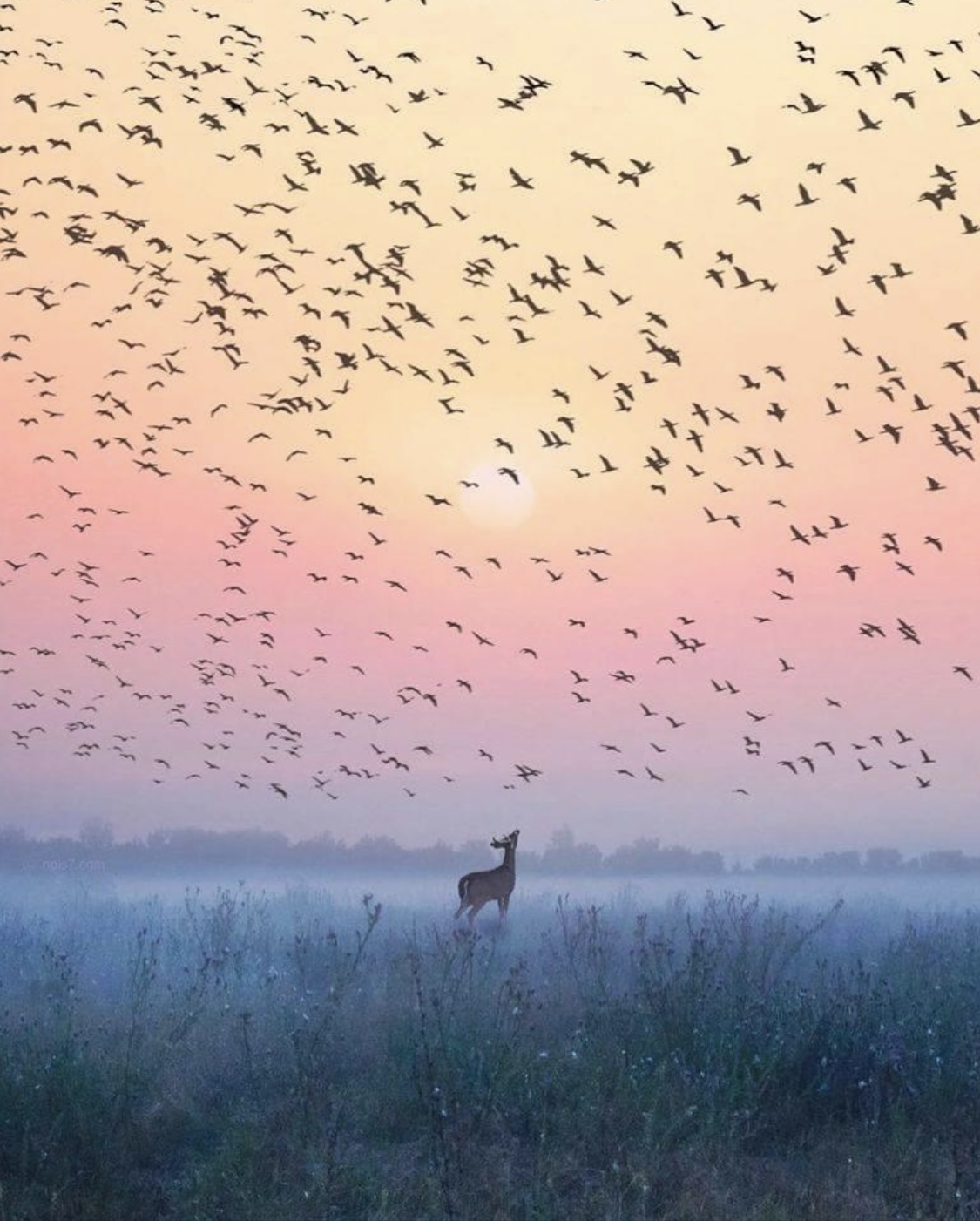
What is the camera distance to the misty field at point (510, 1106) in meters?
10.3

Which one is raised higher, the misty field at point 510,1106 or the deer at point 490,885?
the deer at point 490,885

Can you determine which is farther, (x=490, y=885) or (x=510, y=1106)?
(x=490, y=885)

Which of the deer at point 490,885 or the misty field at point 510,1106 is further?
the deer at point 490,885

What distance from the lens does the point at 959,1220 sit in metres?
10.0

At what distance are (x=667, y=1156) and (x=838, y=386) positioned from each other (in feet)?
26.7

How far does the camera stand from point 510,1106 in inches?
461

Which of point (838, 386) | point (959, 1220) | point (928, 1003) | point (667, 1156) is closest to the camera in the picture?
point (959, 1220)

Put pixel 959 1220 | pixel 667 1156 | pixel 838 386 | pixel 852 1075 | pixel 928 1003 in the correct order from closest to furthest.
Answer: pixel 959 1220
pixel 667 1156
pixel 852 1075
pixel 928 1003
pixel 838 386

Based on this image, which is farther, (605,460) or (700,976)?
(605,460)

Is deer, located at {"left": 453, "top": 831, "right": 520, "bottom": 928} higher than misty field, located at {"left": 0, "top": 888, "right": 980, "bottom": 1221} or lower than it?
higher

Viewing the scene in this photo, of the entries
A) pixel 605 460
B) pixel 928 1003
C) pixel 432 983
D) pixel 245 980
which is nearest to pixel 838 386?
pixel 605 460

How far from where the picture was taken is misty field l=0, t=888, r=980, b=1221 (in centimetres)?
1029

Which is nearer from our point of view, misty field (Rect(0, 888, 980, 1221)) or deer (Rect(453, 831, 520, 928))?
misty field (Rect(0, 888, 980, 1221))

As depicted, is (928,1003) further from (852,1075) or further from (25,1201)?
(25,1201)
